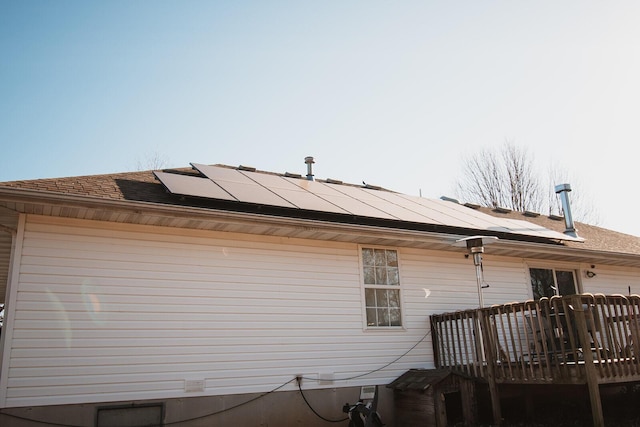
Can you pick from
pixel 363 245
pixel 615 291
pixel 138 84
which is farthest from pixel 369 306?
pixel 615 291

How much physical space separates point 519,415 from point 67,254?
25.3ft

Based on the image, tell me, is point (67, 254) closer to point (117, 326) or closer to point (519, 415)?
point (117, 326)

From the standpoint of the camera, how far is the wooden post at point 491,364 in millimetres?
7727

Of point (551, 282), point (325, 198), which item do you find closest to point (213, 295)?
point (325, 198)

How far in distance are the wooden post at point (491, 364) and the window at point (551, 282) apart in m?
3.28

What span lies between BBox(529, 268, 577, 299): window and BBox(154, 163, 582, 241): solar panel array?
860 millimetres

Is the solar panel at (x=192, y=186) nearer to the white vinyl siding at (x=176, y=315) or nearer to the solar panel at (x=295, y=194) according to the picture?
the white vinyl siding at (x=176, y=315)

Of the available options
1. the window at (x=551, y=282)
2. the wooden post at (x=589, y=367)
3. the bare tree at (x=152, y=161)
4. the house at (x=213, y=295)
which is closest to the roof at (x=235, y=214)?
the house at (x=213, y=295)

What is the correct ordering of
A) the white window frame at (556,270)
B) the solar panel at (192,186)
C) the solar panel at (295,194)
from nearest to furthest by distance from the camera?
the solar panel at (192,186) < the solar panel at (295,194) < the white window frame at (556,270)

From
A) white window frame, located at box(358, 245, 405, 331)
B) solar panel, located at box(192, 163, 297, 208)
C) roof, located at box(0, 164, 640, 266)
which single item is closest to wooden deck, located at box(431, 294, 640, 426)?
white window frame, located at box(358, 245, 405, 331)

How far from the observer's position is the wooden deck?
667 centimetres

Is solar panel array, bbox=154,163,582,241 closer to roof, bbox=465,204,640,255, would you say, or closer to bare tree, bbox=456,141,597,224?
roof, bbox=465,204,640,255

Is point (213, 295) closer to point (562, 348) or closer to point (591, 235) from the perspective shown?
point (562, 348)

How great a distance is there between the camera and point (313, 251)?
8375 mm
